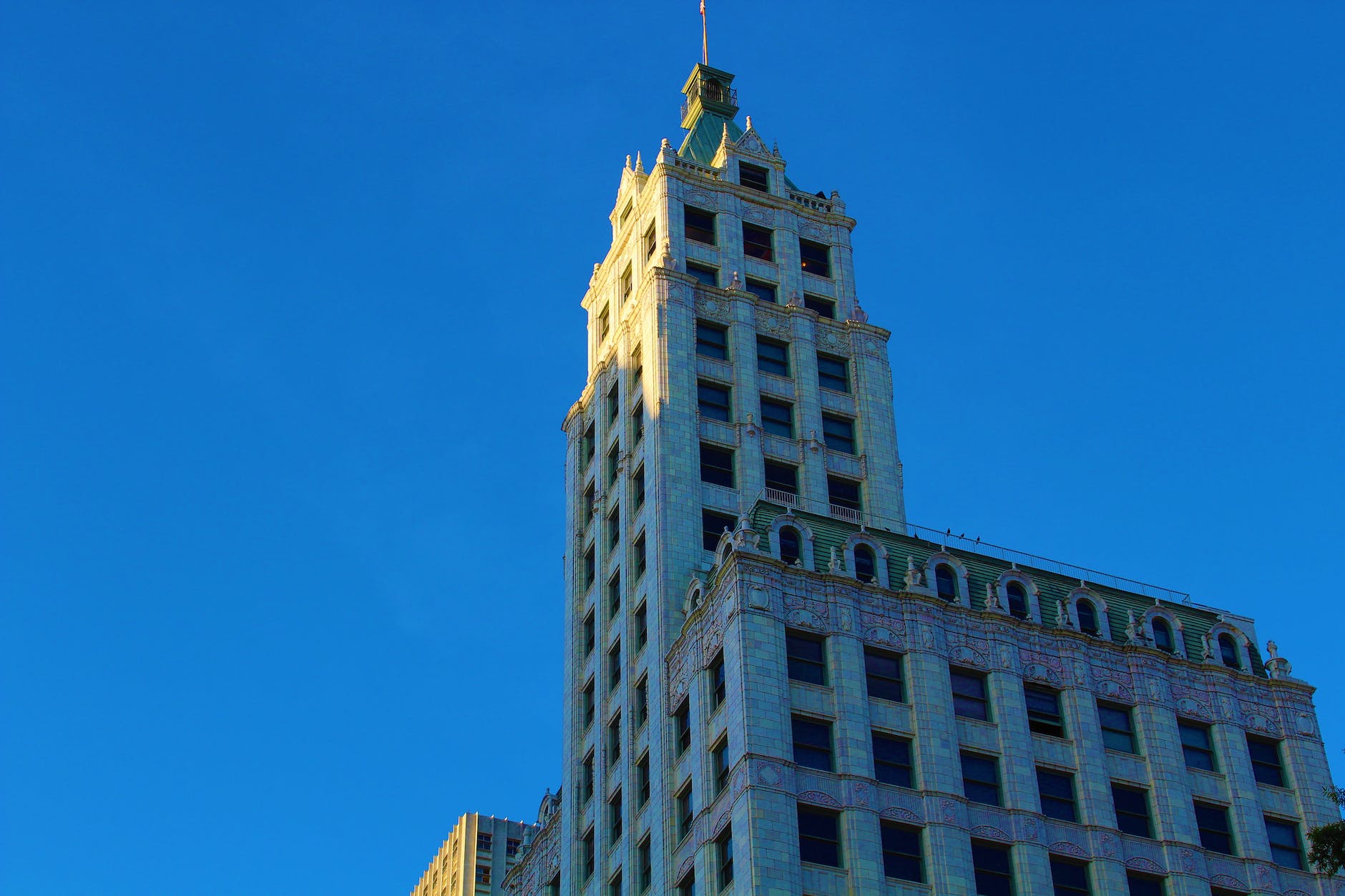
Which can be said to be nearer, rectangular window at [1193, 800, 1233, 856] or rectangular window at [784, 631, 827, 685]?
rectangular window at [784, 631, 827, 685]

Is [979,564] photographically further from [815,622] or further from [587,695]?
[587,695]

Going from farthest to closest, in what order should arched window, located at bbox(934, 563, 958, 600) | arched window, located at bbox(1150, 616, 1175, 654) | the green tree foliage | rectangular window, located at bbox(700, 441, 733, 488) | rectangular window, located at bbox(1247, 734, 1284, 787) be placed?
rectangular window, located at bbox(700, 441, 733, 488)
arched window, located at bbox(1150, 616, 1175, 654)
rectangular window, located at bbox(1247, 734, 1284, 787)
arched window, located at bbox(934, 563, 958, 600)
the green tree foliage

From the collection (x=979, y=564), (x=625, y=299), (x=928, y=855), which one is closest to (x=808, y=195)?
(x=625, y=299)

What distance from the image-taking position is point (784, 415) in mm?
97312

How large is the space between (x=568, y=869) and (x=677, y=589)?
1447 centimetres

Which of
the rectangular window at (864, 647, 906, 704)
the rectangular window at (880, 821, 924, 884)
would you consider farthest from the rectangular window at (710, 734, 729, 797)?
the rectangular window at (864, 647, 906, 704)

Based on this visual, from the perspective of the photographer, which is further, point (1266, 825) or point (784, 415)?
point (784, 415)

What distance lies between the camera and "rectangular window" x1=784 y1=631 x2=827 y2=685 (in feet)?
249

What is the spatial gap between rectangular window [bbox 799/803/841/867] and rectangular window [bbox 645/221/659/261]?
42.8 metres

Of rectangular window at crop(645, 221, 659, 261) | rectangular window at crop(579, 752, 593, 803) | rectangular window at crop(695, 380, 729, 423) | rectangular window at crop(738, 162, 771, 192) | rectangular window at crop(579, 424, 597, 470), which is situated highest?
rectangular window at crop(738, 162, 771, 192)

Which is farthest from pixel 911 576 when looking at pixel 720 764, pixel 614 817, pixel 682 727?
pixel 614 817

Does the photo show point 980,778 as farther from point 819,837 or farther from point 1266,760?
point 1266,760

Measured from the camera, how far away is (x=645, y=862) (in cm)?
7925

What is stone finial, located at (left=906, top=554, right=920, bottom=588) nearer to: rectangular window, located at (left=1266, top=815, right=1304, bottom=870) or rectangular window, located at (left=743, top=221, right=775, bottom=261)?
rectangular window, located at (left=1266, top=815, right=1304, bottom=870)
